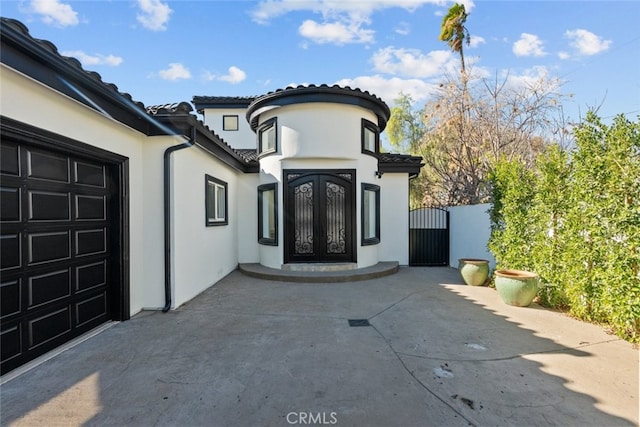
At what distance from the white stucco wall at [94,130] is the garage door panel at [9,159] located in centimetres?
32

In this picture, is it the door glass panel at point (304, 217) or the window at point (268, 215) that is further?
the window at point (268, 215)

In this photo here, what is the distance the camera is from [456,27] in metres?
14.9

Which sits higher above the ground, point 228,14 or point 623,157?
point 228,14

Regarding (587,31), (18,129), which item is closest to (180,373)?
(18,129)

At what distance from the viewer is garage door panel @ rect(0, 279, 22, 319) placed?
2883 millimetres

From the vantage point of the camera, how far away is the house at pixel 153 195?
305cm

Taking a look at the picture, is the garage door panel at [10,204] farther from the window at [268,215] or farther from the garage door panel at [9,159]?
the window at [268,215]

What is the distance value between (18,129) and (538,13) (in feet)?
41.0

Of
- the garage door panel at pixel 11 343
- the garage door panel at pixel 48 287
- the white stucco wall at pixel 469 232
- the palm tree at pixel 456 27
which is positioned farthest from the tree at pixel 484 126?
the garage door panel at pixel 11 343

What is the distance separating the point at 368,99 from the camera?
313 inches

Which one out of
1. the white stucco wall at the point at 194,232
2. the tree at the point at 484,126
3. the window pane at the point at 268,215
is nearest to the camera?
the white stucco wall at the point at 194,232

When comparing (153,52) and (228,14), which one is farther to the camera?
(228,14)

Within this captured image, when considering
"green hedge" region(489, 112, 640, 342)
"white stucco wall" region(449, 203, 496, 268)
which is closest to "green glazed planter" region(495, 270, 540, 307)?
"green hedge" region(489, 112, 640, 342)

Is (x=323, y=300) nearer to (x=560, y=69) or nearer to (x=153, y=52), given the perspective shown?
(x=153, y=52)
